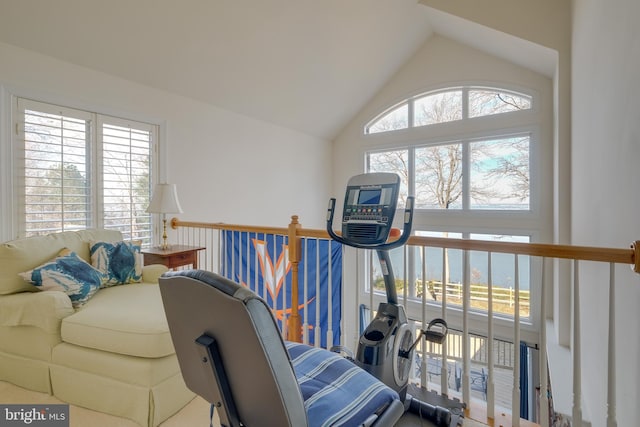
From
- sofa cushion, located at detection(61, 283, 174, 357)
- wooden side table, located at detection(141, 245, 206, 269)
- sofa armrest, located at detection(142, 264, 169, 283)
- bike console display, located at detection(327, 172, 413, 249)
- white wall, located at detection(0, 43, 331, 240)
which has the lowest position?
sofa cushion, located at detection(61, 283, 174, 357)

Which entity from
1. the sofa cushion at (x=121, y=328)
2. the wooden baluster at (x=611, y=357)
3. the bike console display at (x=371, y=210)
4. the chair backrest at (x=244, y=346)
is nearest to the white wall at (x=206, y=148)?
the sofa cushion at (x=121, y=328)

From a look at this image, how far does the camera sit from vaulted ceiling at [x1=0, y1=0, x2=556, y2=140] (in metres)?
2.56

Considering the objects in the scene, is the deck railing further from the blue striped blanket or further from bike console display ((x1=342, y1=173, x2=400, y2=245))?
the blue striped blanket

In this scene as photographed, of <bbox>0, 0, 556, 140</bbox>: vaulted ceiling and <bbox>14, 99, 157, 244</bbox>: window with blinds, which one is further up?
<bbox>0, 0, 556, 140</bbox>: vaulted ceiling

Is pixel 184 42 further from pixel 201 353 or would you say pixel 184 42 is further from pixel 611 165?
pixel 611 165

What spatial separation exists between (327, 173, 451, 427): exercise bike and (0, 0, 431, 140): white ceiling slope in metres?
2.48

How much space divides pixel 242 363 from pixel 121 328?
1303 mm

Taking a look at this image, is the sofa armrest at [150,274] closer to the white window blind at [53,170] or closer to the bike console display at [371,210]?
the white window blind at [53,170]

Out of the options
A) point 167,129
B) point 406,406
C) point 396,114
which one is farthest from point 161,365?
point 396,114

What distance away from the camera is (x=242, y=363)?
2.71ft

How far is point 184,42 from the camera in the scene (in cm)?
307

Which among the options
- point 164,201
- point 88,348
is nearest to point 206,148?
point 164,201

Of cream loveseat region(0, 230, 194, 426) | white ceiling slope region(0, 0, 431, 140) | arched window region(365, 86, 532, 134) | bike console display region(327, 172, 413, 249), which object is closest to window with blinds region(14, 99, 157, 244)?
white ceiling slope region(0, 0, 431, 140)

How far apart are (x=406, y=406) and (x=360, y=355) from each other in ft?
1.41
